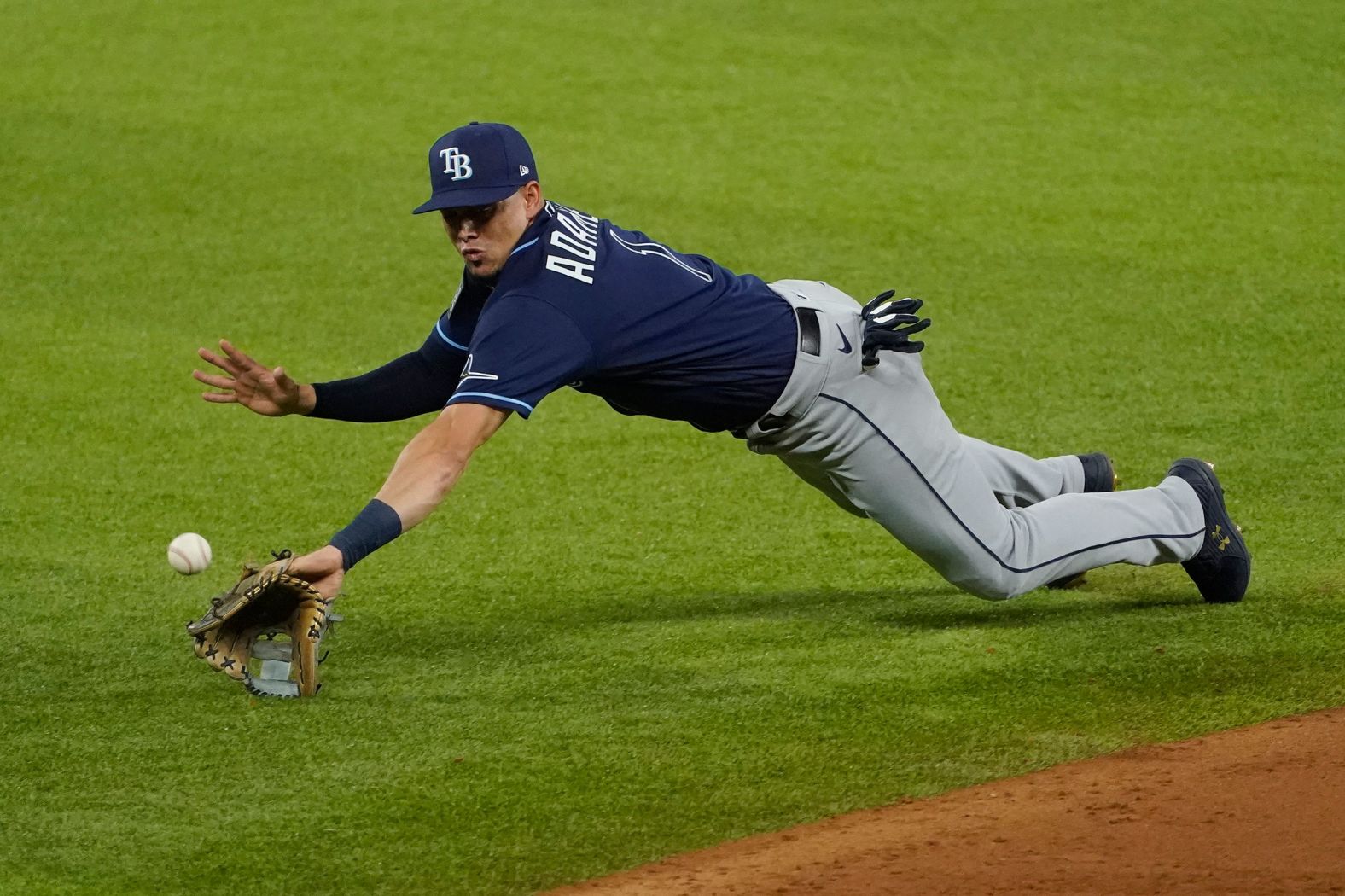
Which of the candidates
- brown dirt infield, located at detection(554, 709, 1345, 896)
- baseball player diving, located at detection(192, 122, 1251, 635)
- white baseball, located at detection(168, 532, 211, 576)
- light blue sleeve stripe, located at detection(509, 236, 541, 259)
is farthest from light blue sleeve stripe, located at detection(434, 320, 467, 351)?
brown dirt infield, located at detection(554, 709, 1345, 896)

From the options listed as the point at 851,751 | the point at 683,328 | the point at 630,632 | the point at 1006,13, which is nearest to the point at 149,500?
the point at 630,632

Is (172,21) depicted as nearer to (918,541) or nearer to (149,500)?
(149,500)

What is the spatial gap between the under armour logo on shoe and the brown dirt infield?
858mm

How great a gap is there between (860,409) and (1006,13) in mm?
8505

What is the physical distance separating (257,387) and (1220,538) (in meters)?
2.50

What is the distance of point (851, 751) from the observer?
3.91m

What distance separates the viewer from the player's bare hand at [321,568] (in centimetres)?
373

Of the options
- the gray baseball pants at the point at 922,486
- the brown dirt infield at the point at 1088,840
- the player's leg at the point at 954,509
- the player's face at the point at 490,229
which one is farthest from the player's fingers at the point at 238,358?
the brown dirt infield at the point at 1088,840

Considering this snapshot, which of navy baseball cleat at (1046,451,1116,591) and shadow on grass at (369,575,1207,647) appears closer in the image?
shadow on grass at (369,575,1207,647)

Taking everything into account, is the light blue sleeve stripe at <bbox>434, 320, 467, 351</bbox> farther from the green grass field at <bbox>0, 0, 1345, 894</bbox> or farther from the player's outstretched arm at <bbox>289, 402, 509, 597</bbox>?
the green grass field at <bbox>0, 0, 1345, 894</bbox>

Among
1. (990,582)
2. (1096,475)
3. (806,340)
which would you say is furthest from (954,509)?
(1096,475)

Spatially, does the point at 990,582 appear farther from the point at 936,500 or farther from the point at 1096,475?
the point at 1096,475

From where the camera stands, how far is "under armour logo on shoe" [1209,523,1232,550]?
15.2 ft

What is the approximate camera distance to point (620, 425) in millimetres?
6723
